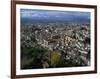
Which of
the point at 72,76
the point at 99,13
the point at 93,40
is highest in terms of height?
the point at 99,13

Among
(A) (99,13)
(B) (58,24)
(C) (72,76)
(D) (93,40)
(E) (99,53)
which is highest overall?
(A) (99,13)

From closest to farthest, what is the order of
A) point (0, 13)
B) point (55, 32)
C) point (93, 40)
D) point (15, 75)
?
1. point (0, 13)
2. point (15, 75)
3. point (55, 32)
4. point (93, 40)

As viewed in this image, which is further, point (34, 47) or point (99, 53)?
point (99, 53)

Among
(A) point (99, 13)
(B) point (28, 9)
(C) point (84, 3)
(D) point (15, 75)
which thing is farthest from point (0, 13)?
(A) point (99, 13)

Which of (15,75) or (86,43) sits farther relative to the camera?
(86,43)

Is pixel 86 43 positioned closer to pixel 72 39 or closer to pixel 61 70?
pixel 72 39

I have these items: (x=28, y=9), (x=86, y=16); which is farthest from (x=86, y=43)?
(x=28, y=9)

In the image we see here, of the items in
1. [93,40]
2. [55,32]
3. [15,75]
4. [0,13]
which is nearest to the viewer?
[0,13]

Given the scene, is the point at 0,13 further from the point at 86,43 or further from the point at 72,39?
the point at 86,43

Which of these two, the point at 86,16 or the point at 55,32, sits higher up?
the point at 86,16
